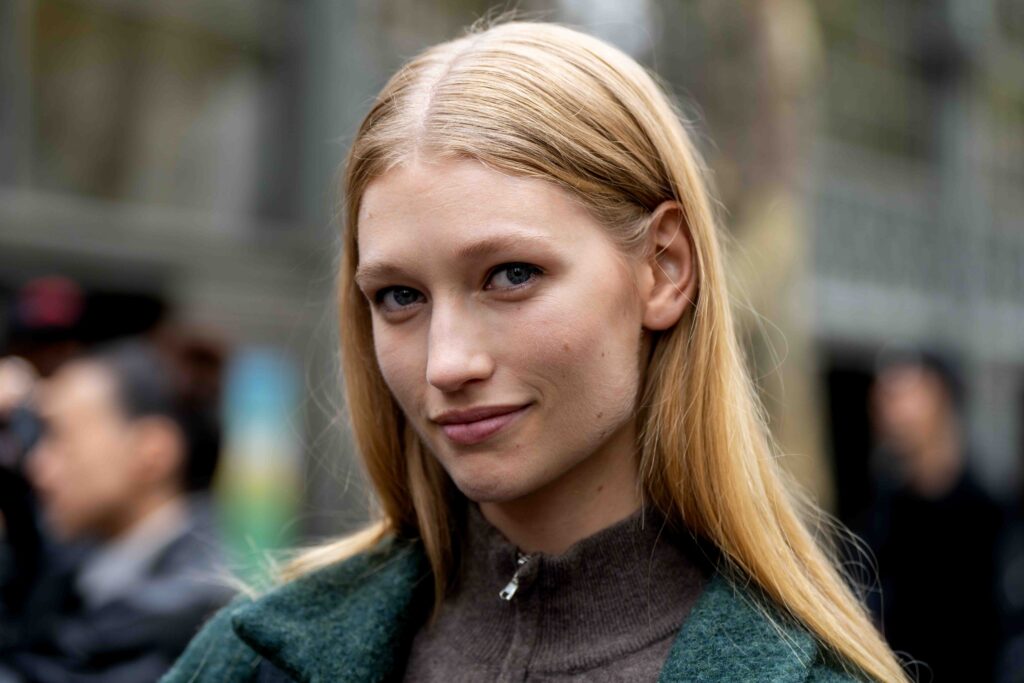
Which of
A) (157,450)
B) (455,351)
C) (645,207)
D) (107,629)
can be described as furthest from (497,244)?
(157,450)

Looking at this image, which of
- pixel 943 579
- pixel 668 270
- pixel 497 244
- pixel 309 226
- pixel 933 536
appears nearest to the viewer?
pixel 497 244

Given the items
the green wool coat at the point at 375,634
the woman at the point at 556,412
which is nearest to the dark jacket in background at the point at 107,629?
the green wool coat at the point at 375,634

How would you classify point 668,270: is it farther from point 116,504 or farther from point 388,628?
point 116,504

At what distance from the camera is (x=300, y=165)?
845 centimetres

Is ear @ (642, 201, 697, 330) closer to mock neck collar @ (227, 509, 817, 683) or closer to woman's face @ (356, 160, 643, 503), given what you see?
woman's face @ (356, 160, 643, 503)

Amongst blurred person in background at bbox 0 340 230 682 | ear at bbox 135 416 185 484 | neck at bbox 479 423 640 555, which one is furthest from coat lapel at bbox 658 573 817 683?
ear at bbox 135 416 185 484

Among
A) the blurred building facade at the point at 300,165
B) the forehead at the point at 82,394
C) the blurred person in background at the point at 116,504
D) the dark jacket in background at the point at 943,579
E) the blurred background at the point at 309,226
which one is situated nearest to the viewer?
the blurred person in background at the point at 116,504

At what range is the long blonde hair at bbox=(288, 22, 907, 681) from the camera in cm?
188

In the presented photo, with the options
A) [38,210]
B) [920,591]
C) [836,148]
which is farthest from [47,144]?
[836,148]

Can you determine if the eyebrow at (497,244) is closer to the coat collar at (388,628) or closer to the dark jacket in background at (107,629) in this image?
the coat collar at (388,628)

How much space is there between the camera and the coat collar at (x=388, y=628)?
1.85 m

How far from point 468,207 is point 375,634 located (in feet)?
2.31

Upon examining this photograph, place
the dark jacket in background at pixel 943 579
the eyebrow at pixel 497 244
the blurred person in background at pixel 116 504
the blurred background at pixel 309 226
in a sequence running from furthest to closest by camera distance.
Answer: the blurred background at pixel 309 226 < the dark jacket in background at pixel 943 579 < the blurred person in background at pixel 116 504 < the eyebrow at pixel 497 244

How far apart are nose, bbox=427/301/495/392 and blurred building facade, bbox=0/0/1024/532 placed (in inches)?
36.4
